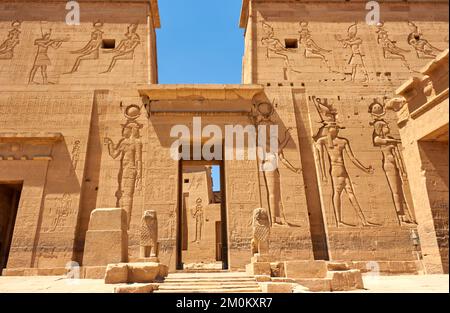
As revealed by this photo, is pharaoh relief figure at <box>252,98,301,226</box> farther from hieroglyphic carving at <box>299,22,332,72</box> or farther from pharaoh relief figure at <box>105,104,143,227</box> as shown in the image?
pharaoh relief figure at <box>105,104,143,227</box>

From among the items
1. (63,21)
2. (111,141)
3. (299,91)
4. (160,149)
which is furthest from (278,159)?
(63,21)

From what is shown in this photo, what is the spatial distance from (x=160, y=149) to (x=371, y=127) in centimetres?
645

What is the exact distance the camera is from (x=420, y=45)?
40.1 ft

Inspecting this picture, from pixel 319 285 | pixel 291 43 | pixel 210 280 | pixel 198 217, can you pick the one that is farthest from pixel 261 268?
pixel 198 217

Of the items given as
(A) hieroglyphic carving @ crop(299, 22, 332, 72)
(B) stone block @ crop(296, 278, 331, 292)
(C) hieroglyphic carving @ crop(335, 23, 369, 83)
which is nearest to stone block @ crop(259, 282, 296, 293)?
(B) stone block @ crop(296, 278, 331, 292)

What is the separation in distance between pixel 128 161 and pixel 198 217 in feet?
25.5

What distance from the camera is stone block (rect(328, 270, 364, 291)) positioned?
203 inches

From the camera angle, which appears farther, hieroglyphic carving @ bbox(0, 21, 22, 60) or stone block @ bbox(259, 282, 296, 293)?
hieroglyphic carving @ bbox(0, 21, 22, 60)

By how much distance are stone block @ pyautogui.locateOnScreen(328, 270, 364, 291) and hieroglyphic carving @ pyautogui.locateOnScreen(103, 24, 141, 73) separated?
9.58m

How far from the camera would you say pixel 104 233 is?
22.2ft

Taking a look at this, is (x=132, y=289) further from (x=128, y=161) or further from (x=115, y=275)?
(x=128, y=161)

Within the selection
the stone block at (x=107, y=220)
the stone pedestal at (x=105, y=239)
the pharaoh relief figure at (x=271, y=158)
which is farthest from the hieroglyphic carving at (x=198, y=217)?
the stone block at (x=107, y=220)
